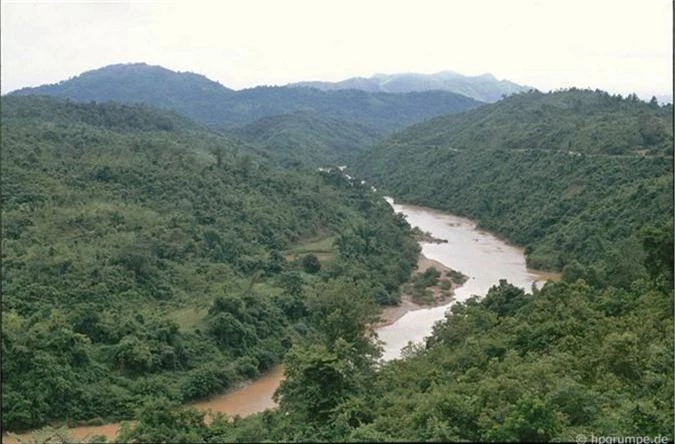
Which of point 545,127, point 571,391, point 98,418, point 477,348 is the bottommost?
point 98,418

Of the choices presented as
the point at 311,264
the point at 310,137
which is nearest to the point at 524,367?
the point at 311,264

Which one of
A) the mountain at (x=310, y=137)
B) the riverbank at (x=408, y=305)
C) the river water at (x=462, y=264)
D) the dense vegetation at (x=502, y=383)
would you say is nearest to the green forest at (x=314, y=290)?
the dense vegetation at (x=502, y=383)

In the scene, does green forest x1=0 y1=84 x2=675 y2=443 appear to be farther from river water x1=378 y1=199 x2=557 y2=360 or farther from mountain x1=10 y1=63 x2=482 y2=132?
mountain x1=10 y1=63 x2=482 y2=132

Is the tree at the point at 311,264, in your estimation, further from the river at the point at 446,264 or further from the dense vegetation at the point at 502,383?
the dense vegetation at the point at 502,383

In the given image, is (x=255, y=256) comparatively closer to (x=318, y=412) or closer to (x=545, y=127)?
(x=318, y=412)

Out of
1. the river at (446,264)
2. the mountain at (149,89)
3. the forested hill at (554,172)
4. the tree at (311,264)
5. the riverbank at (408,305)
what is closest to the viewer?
the river at (446,264)

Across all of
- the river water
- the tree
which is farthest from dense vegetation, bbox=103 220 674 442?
the tree

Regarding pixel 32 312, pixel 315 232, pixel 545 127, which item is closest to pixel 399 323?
pixel 315 232
